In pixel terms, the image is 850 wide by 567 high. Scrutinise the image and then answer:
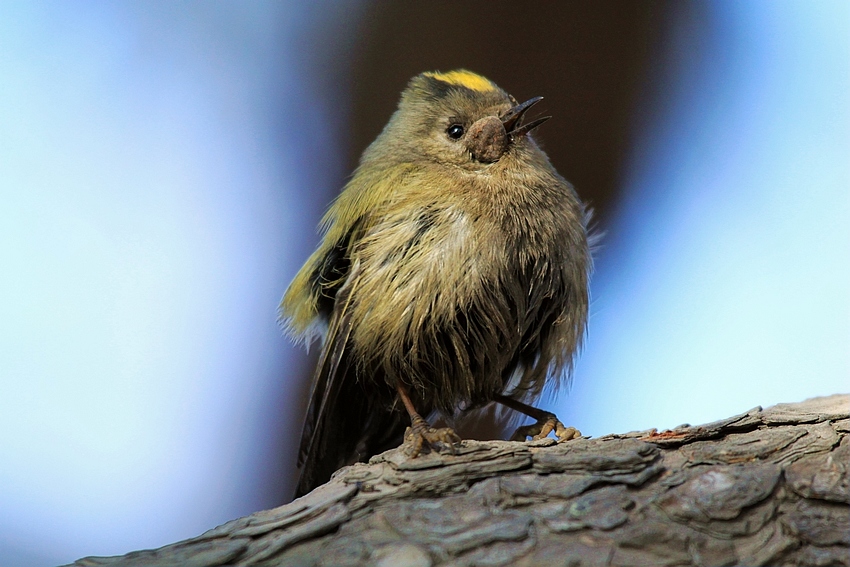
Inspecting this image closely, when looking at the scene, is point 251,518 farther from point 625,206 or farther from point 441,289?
point 625,206

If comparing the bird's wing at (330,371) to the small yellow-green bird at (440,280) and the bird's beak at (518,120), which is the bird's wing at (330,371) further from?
the bird's beak at (518,120)

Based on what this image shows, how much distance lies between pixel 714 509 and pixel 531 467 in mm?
466

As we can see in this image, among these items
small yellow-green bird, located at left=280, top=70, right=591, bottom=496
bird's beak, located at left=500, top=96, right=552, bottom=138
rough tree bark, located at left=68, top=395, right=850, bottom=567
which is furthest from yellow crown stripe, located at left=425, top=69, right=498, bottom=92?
rough tree bark, located at left=68, top=395, right=850, bottom=567

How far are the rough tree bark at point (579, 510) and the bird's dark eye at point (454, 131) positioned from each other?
144 centimetres

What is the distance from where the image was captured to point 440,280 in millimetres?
2717

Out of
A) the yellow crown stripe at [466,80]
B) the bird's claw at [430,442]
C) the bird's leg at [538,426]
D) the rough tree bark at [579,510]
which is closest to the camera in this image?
the rough tree bark at [579,510]

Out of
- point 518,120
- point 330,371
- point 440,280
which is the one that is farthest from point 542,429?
point 518,120

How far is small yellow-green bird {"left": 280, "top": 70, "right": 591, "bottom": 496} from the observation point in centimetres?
276

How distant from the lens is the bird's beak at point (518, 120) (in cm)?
292

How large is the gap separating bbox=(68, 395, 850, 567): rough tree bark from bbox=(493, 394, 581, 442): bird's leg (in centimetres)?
51

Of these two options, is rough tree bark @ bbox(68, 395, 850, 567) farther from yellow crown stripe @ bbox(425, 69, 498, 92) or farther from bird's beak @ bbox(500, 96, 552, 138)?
yellow crown stripe @ bbox(425, 69, 498, 92)

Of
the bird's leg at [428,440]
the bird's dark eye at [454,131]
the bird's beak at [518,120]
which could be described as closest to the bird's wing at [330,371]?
the bird's leg at [428,440]

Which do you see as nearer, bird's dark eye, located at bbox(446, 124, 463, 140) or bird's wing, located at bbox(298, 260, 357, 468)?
bird's wing, located at bbox(298, 260, 357, 468)

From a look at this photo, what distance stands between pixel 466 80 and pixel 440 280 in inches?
37.0
